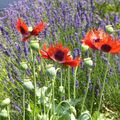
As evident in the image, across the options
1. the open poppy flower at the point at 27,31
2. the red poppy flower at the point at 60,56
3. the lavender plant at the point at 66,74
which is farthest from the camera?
the lavender plant at the point at 66,74

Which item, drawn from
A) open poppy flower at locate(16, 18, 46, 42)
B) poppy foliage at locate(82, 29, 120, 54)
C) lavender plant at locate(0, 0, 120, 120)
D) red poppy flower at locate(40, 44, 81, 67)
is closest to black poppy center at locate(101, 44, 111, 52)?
poppy foliage at locate(82, 29, 120, 54)

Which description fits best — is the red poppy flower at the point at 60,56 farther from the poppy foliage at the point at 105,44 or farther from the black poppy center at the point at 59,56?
the poppy foliage at the point at 105,44

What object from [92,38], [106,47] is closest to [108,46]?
[106,47]

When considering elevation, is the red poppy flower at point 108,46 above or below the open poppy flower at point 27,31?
below

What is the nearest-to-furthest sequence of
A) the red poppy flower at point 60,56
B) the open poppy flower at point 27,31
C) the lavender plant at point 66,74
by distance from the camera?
the red poppy flower at point 60,56, the open poppy flower at point 27,31, the lavender plant at point 66,74

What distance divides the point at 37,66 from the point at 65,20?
2.16 feet

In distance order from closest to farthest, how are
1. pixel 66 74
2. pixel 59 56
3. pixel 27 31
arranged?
pixel 59 56, pixel 27 31, pixel 66 74

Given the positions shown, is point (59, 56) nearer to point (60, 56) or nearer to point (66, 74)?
point (60, 56)

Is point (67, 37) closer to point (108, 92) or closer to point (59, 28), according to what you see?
point (59, 28)

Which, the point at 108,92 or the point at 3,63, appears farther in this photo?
the point at 3,63

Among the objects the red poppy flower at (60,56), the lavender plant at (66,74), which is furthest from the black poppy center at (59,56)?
the lavender plant at (66,74)

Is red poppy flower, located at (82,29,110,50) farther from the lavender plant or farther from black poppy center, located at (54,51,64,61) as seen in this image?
the lavender plant

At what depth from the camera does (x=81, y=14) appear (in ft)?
12.8

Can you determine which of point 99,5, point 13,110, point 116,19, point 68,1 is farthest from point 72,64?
point 68,1
